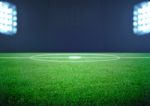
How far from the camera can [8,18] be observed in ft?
20.3


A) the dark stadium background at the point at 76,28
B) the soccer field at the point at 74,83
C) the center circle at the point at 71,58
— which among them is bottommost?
the soccer field at the point at 74,83

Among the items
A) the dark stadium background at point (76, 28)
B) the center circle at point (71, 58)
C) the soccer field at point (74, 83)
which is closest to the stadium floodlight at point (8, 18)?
the dark stadium background at point (76, 28)

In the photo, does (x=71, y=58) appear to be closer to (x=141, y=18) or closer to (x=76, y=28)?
(x=76, y=28)

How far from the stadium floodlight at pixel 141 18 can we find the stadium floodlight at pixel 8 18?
2.73 m

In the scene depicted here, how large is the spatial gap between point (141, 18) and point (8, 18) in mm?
2972

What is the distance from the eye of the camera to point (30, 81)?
323 cm

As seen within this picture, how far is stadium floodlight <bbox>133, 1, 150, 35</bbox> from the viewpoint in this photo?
6.24 m

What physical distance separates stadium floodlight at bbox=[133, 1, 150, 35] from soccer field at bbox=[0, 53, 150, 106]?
→ 1.80m

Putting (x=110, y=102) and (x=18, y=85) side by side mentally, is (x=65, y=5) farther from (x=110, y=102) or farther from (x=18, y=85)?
(x=110, y=102)

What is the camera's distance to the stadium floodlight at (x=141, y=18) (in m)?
6.24

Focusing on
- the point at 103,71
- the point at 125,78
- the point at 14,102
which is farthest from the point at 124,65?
the point at 14,102

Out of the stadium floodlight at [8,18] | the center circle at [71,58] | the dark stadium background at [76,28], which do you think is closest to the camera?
the center circle at [71,58]

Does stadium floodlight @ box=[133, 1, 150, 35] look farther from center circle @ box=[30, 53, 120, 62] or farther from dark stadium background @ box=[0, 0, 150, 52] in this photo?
center circle @ box=[30, 53, 120, 62]

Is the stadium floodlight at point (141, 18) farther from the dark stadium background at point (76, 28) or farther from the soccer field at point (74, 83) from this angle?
the soccer field at point (74, 83)
